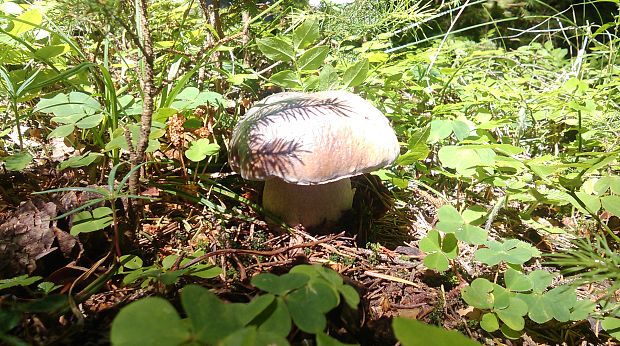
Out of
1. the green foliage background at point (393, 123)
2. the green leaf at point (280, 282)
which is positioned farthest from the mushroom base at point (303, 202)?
the green leaf at point (280, 282)

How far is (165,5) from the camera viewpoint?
2.64 meters

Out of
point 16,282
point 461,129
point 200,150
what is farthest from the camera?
point 461,129

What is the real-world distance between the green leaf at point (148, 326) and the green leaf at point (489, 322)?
88 centimetres

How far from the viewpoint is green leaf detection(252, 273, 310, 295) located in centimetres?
80

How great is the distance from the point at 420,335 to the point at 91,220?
1.04 meters

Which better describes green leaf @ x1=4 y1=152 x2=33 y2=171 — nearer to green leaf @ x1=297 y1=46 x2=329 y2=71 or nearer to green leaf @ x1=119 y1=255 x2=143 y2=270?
green leaf @ x1=119 y1=255 x2=143 y2=270

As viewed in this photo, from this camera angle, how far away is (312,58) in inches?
67.7

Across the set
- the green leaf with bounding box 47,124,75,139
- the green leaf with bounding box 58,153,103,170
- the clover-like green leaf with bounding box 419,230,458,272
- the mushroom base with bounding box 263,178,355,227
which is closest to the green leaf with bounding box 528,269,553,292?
the clover-like green leaf with bounding box 419,230,458,272

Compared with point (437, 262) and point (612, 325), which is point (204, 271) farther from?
point (612, 325)

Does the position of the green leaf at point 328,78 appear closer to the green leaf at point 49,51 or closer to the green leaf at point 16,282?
the green leaf at point 49,51

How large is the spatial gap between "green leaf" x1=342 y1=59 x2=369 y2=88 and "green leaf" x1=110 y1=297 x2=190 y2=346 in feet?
4.40

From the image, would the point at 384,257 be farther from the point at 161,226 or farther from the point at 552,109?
the point at 552,109

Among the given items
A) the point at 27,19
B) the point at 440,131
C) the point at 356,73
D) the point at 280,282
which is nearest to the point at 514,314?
the point at 280,282

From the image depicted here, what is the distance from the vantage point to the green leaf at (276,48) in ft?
5.51
